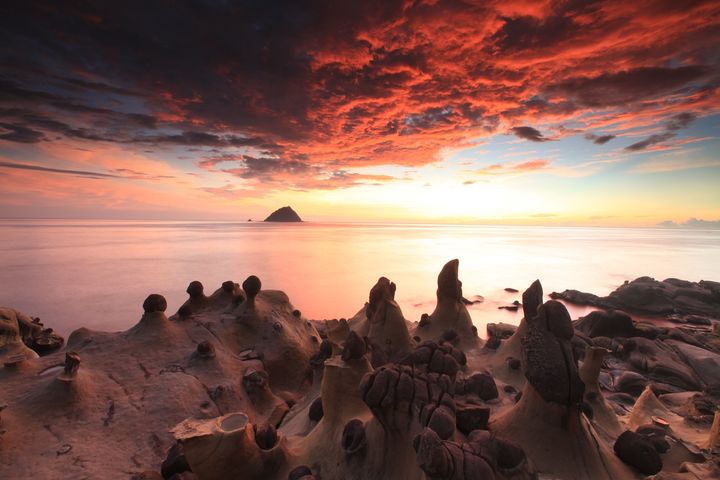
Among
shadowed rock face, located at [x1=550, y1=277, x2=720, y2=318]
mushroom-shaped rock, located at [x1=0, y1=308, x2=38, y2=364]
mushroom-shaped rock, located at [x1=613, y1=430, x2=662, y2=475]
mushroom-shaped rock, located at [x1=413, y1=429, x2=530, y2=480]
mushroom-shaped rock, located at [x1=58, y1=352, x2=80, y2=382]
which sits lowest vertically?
shadowed rock face, located at [x1=550, y1=277, x2=720, y2=318]

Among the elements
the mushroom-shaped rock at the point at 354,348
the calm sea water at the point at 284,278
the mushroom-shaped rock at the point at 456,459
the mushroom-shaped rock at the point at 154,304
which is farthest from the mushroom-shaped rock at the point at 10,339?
the mushroom-shaped rock at the point at 456,459

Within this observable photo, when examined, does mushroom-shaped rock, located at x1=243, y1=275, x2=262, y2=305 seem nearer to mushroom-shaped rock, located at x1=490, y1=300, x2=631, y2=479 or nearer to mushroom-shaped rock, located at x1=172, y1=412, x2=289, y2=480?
mushroom-shaped rock, located at x1=172, y1=412, x2=289, y2=480

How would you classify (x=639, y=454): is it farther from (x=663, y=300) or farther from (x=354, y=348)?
(x=663, y=300)

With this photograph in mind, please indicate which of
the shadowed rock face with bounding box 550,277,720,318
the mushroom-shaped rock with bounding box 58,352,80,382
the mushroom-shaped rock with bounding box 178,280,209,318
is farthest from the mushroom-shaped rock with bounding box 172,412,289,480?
the shadowed rock face with bounding box 550,277,720,318

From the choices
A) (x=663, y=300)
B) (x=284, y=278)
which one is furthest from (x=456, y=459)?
(x=284, y=278)

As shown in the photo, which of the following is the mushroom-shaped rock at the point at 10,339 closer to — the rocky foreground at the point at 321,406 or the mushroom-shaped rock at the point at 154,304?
the rocky foreground at the point at 321,406

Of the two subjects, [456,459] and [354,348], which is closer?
[456,459]

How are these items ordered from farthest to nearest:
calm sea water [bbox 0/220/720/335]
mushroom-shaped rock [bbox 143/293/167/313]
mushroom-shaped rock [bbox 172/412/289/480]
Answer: calm sea water [bbox 0/220/720/335]
mushroom-shaped rock [bbox 143/293/167/313]
mushroom-shaped rock [bbox 172/412/289/480]

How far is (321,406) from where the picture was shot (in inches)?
218

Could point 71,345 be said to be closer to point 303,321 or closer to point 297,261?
point 303,321

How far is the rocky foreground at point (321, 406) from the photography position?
3637 millimetres

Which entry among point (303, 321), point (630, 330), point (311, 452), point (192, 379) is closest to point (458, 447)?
point (311, 452)

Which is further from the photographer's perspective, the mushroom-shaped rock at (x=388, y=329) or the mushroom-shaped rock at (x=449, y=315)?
the mushroom-shaped rock at (x=449, y=315)

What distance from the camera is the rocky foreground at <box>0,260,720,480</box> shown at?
3.64m
